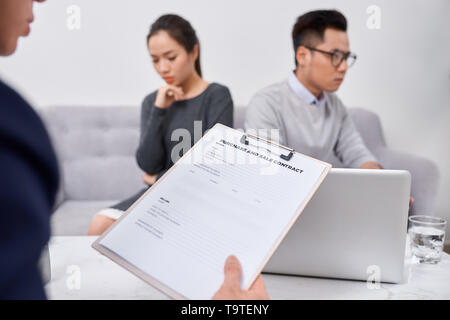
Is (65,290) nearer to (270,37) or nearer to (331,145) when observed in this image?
(331,145)

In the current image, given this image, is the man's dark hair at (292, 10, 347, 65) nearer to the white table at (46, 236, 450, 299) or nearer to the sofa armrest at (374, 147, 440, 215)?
the sofa armrest at (374, 147, 440, 215)

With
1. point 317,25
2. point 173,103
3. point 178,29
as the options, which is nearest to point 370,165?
point 317,25

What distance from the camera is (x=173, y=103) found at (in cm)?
182

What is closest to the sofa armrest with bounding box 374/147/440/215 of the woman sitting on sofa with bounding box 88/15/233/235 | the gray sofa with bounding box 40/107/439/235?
the gray sofa with bounding box 40/107/439/235

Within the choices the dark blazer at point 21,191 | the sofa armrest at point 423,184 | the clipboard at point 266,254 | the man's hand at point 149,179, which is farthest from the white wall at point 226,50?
the dark blazer at point 21,191

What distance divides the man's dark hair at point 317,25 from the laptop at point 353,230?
1397 millimetres

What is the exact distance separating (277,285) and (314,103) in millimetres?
1366

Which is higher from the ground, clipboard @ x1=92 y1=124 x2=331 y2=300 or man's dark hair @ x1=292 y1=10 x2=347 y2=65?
man's dark hair @ x1=292 y1=10 x2=347 y2=65

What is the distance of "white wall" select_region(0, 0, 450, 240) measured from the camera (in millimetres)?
2344

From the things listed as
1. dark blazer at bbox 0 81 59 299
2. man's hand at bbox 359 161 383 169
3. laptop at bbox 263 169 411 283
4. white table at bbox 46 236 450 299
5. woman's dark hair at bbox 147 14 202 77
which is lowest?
man's hand at bbox 359 161 383 169

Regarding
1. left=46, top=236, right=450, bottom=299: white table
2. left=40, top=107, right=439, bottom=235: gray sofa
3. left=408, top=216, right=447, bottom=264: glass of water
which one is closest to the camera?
left=46, top=236, right=450, bottom=299: white table

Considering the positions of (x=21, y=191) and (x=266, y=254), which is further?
(x=266, y=254)

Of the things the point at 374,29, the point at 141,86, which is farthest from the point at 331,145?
the point at 141,86

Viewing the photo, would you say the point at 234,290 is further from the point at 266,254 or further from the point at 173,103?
the point at 173,103
